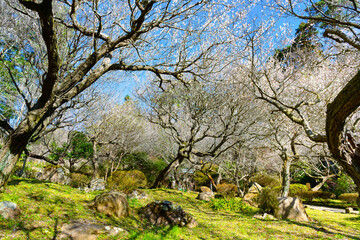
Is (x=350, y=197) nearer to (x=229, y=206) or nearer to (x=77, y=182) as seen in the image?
(x=229, y=206)

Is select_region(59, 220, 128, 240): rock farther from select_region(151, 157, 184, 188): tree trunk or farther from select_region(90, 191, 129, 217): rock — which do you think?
select_region(151, 157, 184, 188): tree trunk

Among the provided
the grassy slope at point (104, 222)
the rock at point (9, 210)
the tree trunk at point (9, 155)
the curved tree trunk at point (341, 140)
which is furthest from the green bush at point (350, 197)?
the tree trunk at point (9, 155)

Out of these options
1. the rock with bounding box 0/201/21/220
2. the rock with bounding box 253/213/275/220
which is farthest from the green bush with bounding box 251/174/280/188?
the rock with bounding box 0/201/21/220

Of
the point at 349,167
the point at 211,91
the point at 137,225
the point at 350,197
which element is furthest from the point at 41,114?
the point at 350,197

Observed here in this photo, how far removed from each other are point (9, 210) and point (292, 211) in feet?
26.4

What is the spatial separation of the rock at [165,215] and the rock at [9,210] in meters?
2.64

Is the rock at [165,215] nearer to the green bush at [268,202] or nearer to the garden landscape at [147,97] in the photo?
the garden landscape at [147,97]

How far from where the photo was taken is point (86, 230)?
357 centimetres

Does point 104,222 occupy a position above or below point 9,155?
below

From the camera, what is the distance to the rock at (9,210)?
336 cm

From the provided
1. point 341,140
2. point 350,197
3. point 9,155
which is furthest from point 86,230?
point 350,197

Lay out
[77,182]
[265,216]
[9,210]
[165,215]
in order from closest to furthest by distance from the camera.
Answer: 1. [9,210]
2. [165,215]
3. [265,216]
4. [77,182]

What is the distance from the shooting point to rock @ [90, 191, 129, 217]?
15.3 ft

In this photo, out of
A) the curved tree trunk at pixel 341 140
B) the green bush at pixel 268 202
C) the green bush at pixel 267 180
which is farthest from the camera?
the green bush at pixel 267 180
